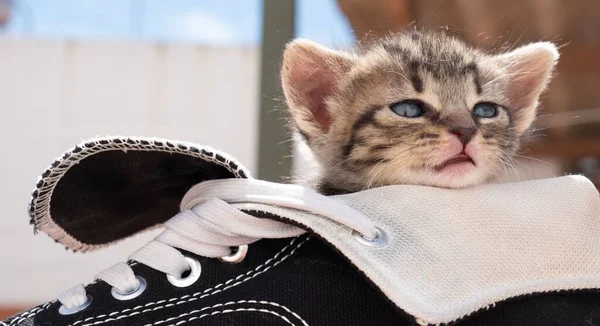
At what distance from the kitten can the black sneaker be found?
0.21m

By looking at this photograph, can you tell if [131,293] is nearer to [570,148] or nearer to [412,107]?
[412,107]

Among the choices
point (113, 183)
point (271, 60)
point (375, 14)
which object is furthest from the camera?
point (375, 14)

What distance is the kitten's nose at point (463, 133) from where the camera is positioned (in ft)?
3.88

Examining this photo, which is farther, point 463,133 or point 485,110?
point 485,110

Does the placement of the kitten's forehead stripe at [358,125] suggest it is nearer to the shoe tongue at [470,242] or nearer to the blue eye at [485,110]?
the blue eye at [485,110]

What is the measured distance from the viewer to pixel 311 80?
4.79 ft

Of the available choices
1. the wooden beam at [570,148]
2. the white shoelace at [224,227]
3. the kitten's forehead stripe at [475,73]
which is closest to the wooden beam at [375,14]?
the kitten's forehead stripe at [475,73]

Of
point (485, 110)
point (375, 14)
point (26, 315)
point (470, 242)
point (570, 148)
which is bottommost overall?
point (570, 148)

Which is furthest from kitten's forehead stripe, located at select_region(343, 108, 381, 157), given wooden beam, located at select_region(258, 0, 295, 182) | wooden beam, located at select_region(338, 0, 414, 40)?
wooden beam, located at select_region(338, 0, 414, 40)

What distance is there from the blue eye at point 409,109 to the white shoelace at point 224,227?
451mm

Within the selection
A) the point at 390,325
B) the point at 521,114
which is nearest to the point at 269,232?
the point at 390,325

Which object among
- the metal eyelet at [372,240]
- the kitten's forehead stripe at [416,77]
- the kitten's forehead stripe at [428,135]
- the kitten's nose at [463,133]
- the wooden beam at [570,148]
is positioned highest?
the kitten's forehead stripe at [416,77]

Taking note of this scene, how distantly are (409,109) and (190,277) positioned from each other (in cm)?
61

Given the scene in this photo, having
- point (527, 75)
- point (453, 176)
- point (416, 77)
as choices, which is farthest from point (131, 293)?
point (527, 75)
